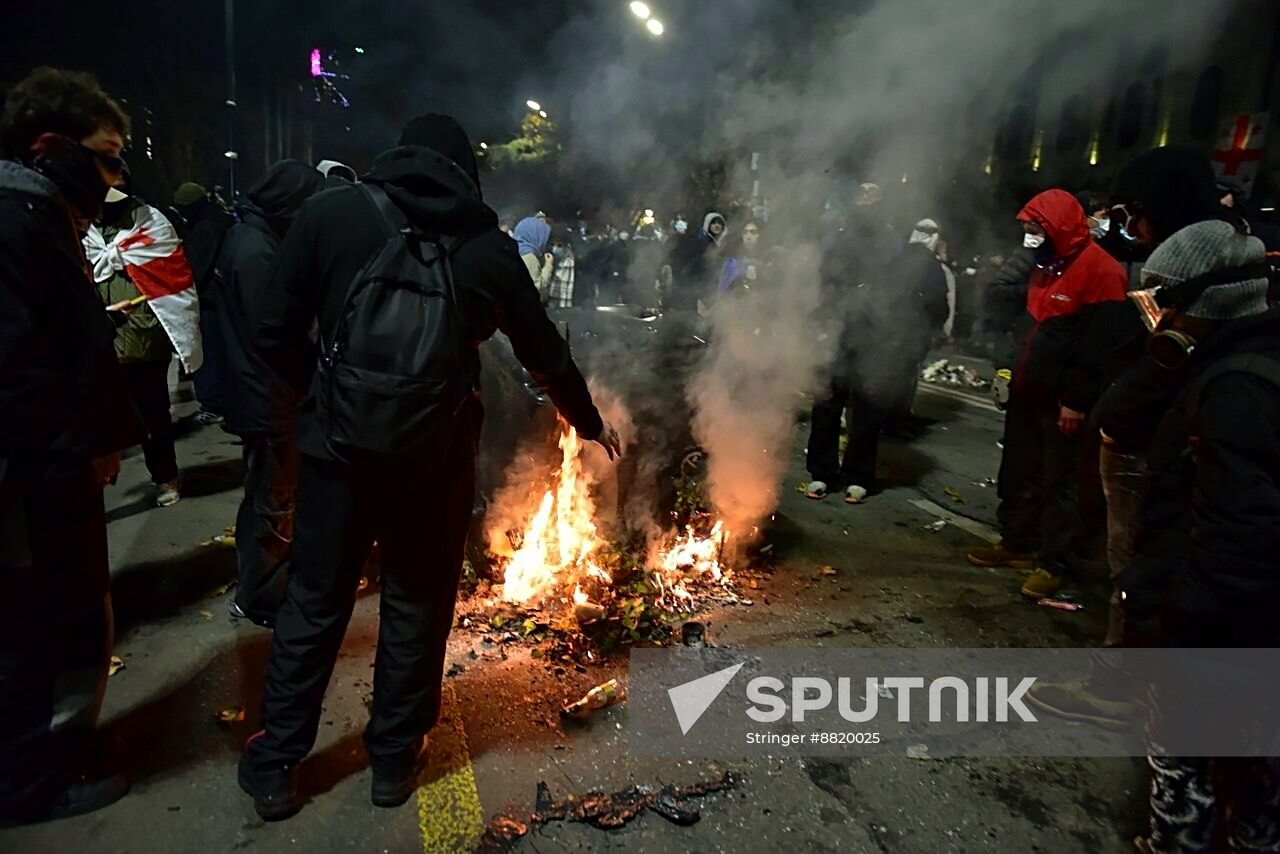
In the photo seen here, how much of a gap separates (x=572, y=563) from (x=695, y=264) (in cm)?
563

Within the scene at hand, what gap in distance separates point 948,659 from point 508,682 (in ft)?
7.30

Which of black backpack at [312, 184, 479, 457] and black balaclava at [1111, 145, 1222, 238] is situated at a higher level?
black balaclava at [1111, 145, 1222, 238]

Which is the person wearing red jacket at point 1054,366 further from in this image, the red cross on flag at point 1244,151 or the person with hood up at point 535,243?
the person with hood up at point 535,243

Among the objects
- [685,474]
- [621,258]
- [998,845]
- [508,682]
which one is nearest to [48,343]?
[508,682]

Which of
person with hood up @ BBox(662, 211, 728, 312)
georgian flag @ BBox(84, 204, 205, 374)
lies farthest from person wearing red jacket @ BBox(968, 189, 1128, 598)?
georgian flag @ BBox(84, 204, 205, 374)

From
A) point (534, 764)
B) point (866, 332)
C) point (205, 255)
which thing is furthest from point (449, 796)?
point (866, 332)

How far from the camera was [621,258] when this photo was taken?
13305 mm

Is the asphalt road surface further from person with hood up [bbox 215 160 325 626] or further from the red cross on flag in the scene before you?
the red cross on flag

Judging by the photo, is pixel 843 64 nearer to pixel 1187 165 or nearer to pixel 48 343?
pixel 1187 165

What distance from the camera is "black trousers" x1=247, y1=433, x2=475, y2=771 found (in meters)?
2.52

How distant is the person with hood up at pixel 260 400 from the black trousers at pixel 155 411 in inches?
86.7

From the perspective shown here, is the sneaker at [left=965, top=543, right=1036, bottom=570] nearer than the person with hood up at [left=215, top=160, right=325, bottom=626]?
No

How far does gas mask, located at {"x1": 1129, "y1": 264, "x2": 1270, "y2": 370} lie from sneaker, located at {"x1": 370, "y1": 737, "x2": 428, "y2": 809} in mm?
3030

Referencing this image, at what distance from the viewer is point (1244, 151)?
29.7ft
